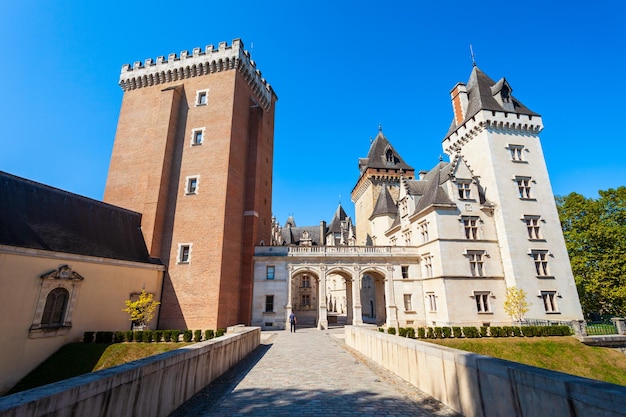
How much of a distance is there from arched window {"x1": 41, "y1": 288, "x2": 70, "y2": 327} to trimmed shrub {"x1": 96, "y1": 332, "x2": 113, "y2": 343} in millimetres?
2110

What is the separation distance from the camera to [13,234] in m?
16.1

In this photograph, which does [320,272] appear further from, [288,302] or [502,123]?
[502,123]

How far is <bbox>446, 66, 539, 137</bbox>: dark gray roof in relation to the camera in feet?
101

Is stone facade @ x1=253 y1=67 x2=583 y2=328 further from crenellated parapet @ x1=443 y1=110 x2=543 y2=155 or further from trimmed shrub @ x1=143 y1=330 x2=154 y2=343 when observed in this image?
trimmed shrub @ x1=143 y1=330 x2=154 y2=343

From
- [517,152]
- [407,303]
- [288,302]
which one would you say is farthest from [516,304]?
[288,302]

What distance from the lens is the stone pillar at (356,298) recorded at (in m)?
27.4

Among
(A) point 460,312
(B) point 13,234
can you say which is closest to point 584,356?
(A) point 460,312

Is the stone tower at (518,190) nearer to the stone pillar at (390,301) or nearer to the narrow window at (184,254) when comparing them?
the stone pillar at (390,301)

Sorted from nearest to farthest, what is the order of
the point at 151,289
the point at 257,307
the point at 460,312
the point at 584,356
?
1. the point at 584,356
2. the point at 151,289
3. the point at 460,312
4. the point at 257,307

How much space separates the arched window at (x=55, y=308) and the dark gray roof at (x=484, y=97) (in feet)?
122

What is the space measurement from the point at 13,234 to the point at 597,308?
158 feet

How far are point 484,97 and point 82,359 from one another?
131 ft

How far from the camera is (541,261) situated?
2708 cm

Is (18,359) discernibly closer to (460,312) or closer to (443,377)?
(443,377)
